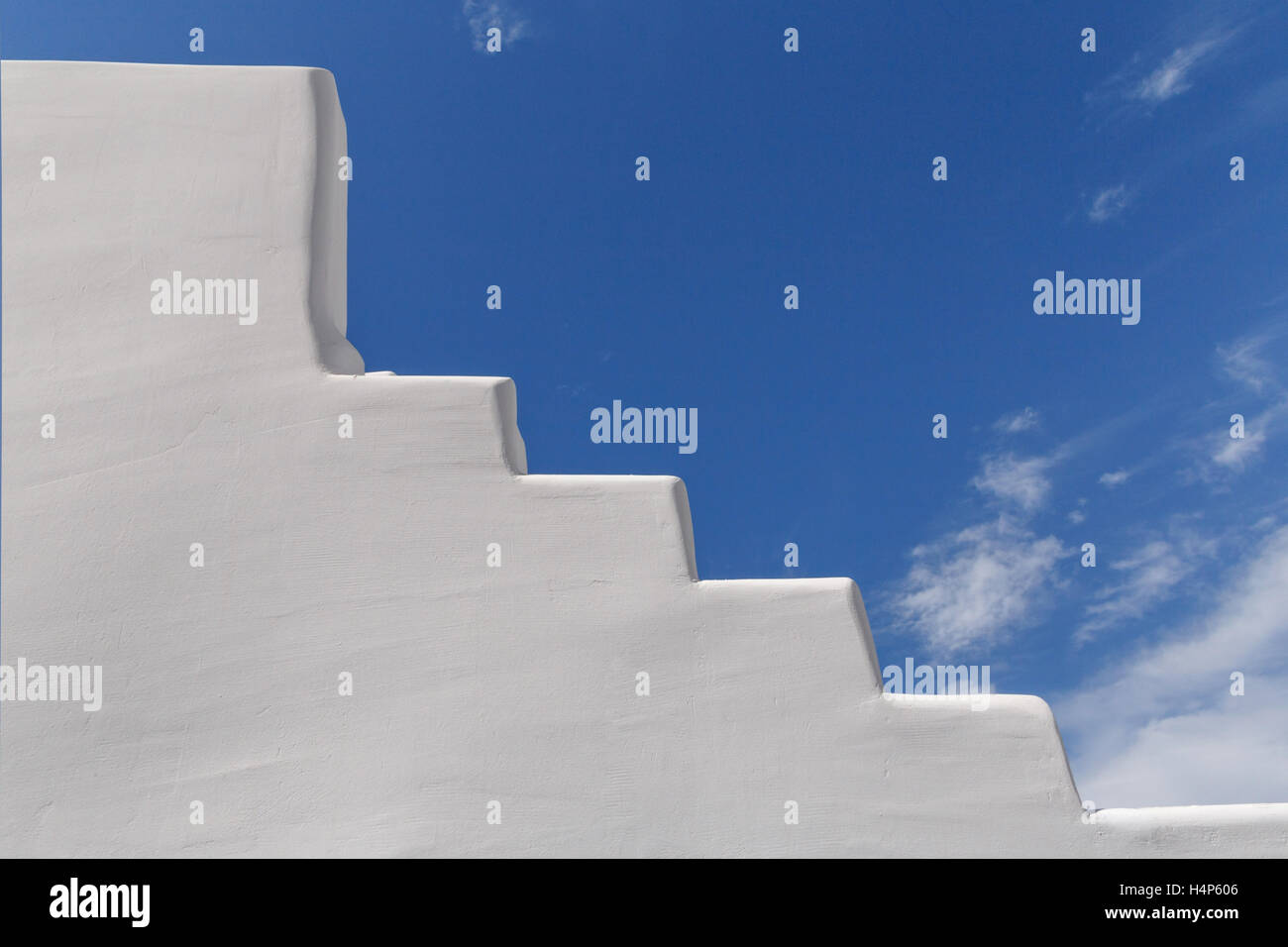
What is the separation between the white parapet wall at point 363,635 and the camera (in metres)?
3.50

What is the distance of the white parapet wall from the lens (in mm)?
3504

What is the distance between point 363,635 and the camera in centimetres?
368

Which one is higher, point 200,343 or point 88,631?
point 200,343

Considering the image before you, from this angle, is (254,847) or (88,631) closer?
(254,847)

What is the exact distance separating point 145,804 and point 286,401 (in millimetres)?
1681

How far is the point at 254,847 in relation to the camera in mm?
3535
